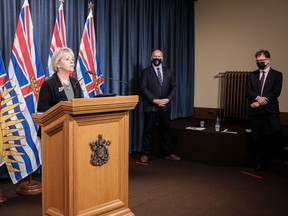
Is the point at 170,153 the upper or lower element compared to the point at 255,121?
lower

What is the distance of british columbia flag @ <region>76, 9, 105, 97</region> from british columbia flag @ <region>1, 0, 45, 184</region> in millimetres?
612

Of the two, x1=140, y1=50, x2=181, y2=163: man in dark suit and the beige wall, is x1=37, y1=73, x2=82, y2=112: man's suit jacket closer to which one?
x1=140, y1=50, x2=181, y2=163: man in dark suit

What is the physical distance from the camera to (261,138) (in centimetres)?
480

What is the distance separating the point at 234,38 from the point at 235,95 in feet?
3.10

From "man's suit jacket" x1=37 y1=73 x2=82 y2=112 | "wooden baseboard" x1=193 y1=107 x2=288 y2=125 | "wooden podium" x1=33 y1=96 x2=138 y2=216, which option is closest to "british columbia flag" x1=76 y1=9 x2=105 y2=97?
"man's suit jacket" x1=37 y1=73 x2=82 y2=112

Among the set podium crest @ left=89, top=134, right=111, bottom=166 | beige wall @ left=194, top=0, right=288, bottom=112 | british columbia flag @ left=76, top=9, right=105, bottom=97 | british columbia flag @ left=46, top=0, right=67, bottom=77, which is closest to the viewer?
podium crest @ left=89, top=134, right=111, bottom=166

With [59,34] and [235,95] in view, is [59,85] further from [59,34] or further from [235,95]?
[235,95]

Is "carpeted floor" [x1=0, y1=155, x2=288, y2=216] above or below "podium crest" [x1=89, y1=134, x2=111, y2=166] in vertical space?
below

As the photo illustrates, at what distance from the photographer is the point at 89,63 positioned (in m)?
4.71

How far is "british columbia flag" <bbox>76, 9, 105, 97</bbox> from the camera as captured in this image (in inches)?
182

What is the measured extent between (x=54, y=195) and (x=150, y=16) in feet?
13.1

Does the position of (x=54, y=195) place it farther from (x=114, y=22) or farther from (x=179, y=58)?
(x=179, y=58)

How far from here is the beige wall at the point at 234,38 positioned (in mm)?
6004

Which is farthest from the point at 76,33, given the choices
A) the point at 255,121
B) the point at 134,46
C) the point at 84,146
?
→ the point at 84,146
